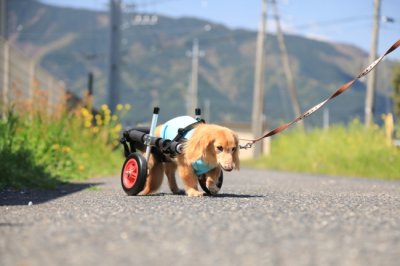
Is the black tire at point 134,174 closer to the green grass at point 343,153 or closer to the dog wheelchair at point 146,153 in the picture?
the dog wheelchair at point 146,153

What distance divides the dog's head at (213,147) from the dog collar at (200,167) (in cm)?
5

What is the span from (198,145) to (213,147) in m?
0.15

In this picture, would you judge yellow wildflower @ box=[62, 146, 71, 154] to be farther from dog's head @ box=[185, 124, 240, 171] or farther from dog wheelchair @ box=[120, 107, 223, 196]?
dog's head @ box=[185, 124, 240, 171]

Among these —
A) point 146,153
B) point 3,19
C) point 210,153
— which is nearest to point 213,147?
point 210,153

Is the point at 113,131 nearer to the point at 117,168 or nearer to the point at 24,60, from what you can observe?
the point at 117,168

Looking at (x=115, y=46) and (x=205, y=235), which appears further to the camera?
(x=115, y=46)

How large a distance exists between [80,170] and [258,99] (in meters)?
21.6

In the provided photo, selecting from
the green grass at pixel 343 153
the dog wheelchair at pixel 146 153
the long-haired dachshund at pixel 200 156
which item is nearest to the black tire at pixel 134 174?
the dog wheelchair at pixel 146 153

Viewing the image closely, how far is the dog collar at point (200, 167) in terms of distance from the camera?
7.01m

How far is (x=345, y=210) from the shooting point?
5.71 metres

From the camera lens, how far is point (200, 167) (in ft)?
23.3

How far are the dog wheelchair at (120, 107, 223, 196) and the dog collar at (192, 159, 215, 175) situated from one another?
0.19 meters

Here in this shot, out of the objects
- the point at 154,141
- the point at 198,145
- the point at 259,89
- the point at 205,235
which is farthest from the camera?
the point at 259,89

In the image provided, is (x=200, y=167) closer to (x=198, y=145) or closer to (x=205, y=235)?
(x=198, y=145)
